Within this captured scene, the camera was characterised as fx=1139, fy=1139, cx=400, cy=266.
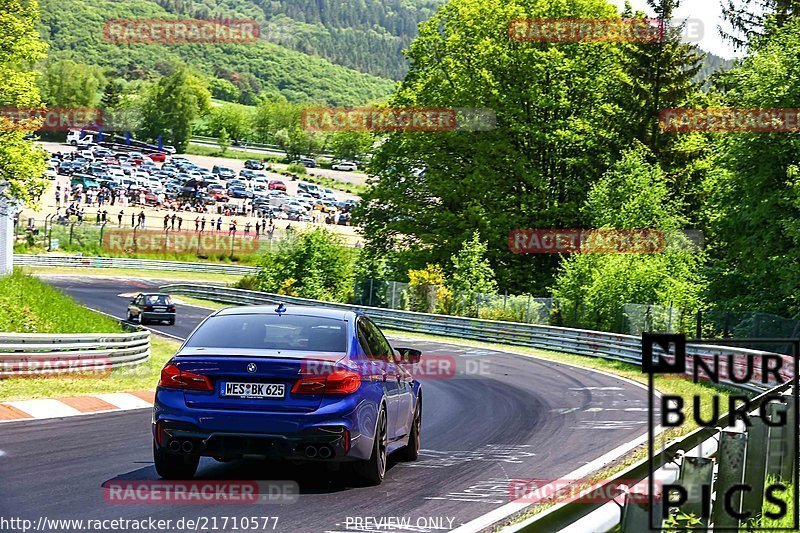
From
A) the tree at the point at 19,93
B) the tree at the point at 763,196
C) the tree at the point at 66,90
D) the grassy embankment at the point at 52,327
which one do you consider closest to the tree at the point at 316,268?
the tree at the point at 19,93

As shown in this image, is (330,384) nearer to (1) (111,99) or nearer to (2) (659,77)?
(2) (659,77)

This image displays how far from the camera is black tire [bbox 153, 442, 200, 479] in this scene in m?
9.48

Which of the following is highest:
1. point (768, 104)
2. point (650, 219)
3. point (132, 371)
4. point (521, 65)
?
point (521, 65)

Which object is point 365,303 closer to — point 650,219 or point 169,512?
point 650,219

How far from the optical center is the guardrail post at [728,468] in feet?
20.4

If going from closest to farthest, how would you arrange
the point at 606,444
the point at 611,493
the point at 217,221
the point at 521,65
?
the point at 611,493
the point at 606,444
the point at 521,65
the point at 217,221

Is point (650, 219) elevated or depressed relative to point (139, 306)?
elevated

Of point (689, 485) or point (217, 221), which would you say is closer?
point (689, 485)

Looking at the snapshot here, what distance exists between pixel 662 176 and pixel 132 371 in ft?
105

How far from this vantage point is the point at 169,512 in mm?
8156

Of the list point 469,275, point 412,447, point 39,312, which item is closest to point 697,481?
point 412,447

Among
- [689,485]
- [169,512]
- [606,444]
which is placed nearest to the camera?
[689,485]

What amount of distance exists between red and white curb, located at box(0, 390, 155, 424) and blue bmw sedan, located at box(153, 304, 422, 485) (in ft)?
17.8

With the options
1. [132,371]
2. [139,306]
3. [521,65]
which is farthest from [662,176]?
[132,371]
